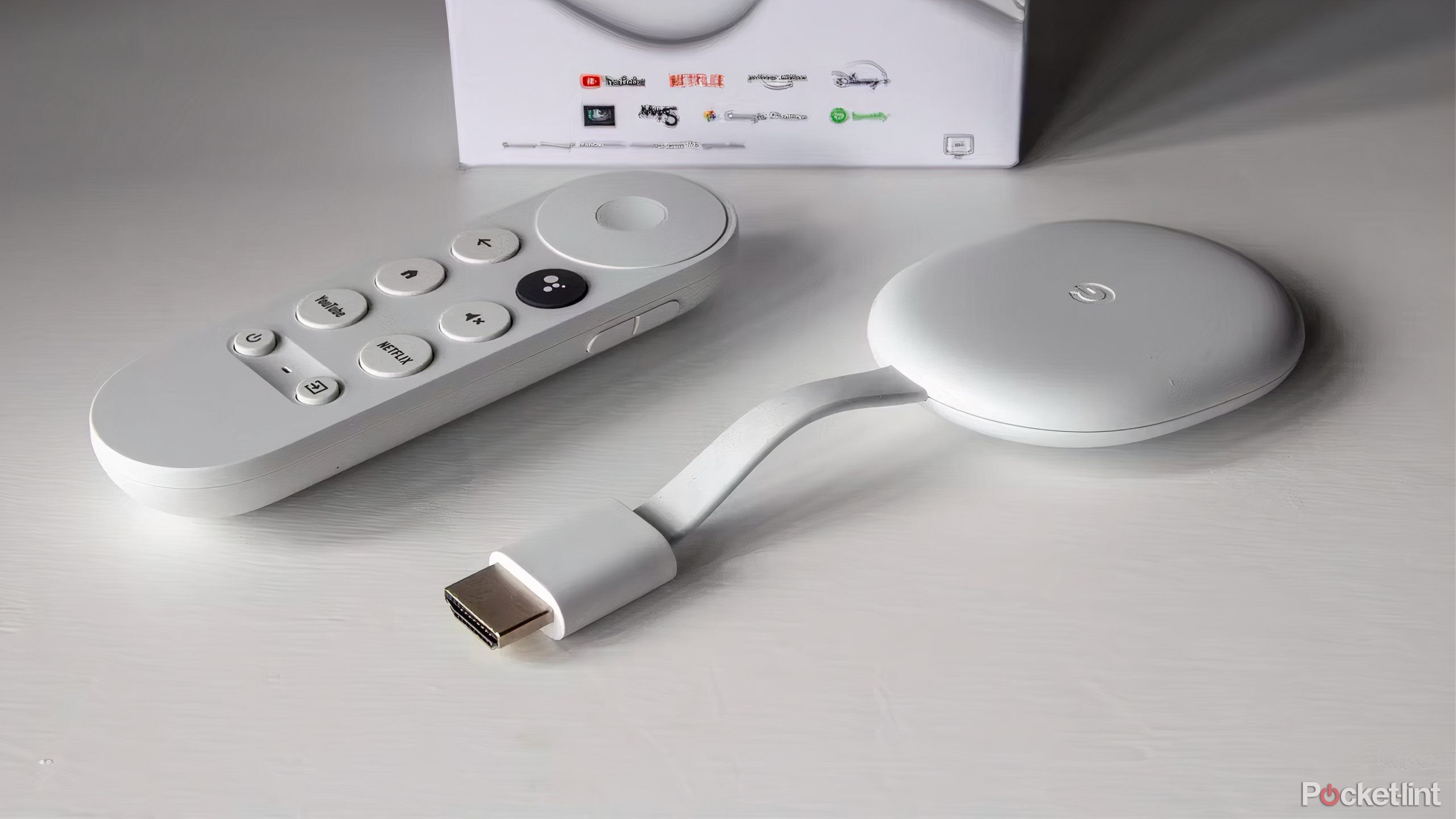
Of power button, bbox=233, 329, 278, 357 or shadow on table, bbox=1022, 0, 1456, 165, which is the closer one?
power button, bbox=233, 329, 278, 357

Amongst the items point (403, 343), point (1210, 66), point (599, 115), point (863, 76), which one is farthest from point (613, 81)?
point (1210, 66)

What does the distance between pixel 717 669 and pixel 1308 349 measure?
0.28 metres

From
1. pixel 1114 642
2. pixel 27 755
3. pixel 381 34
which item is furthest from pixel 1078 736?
pixel 381 34

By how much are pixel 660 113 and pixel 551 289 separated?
19 cm

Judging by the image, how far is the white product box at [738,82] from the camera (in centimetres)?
61

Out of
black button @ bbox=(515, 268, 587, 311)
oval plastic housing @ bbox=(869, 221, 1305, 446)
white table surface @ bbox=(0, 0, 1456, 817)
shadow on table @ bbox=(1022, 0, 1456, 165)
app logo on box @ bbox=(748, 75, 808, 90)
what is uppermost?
app logo on box @ bbox=(748, 75, 808, 90)

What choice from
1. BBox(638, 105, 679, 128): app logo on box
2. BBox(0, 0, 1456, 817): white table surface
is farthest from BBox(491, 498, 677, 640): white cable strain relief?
BBox(638, 105, 679, 128): app logo on box

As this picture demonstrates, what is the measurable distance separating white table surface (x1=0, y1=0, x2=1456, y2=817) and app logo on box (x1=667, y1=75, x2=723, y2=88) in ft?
0.15

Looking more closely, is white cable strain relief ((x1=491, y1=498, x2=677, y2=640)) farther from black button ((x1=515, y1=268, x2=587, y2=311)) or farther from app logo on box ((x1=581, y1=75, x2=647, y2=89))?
app logo on box ((x1=581, y1=75, x2=647, y2=89))

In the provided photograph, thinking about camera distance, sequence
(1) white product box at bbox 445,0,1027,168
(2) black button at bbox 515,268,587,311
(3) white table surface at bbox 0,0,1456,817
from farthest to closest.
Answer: (1) white product box at bbox 445,0,1027,168 → (2) black button at bbox 515,268,587,311 → (3) white table surface at bbox 0,0,1456,817

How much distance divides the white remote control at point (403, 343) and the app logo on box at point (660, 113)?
3.7 inches

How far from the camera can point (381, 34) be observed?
78cm

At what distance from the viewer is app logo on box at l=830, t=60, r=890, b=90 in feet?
2.02

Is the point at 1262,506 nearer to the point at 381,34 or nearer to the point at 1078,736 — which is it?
the point at 1078,736
